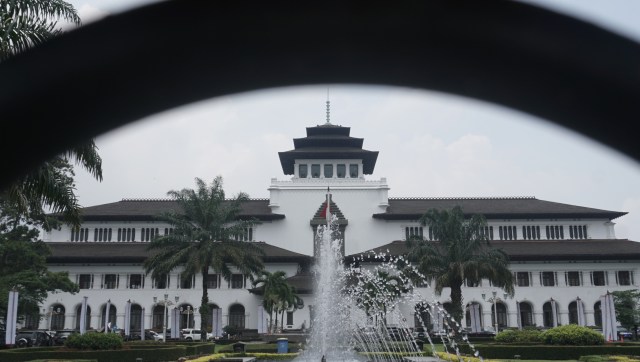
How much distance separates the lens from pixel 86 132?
13.8 ft

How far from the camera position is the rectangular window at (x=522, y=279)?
54.7 meters

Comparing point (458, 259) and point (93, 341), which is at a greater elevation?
point (458, 259)

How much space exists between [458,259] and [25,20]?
28.1 m

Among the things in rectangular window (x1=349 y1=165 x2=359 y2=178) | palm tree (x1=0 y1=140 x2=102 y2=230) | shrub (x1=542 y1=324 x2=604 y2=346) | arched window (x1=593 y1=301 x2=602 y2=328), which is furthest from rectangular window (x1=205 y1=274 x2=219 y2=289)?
palm tree (x1=0 y1=140 x2=102 y2=230)

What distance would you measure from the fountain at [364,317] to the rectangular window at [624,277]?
1540 centimetres

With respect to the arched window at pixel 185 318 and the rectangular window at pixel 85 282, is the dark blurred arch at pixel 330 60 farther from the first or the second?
the rectangular window at pixel 85 282

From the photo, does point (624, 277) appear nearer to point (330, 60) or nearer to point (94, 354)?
point (94, 354)

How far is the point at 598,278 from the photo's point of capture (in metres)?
54.4

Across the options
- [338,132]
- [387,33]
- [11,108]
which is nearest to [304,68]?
[387,33]

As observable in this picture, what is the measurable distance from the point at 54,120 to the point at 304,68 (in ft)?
5.14

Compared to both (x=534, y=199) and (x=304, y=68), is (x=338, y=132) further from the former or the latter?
(x=304, y=68)

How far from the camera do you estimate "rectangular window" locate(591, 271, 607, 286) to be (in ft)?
178

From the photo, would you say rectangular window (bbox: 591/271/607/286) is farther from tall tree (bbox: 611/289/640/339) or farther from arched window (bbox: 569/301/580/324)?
tall tree (bbox: 611/289/640/339)

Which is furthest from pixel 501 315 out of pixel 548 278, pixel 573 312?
pixel 573 312
